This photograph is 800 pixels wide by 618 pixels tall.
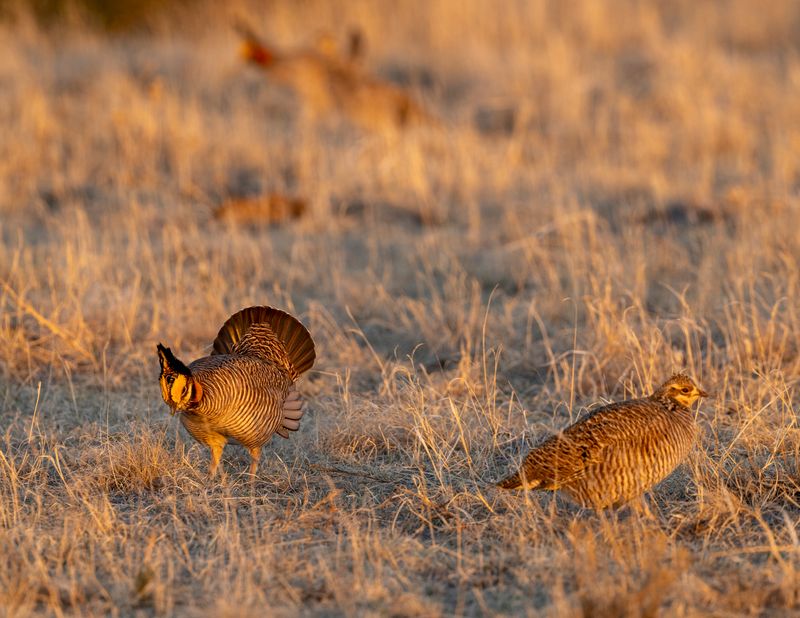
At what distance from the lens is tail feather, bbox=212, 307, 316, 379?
5105 millimetres

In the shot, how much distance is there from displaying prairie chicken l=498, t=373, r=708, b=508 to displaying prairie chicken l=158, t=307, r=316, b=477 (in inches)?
40.3

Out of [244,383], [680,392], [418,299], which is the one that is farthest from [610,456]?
[418,299]

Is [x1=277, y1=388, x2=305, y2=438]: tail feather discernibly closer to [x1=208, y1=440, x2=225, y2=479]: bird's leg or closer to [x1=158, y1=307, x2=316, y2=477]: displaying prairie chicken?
[x1=158, y1=307, x2=316, y2=477]: displaying prairie chicken

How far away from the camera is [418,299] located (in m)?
7.06

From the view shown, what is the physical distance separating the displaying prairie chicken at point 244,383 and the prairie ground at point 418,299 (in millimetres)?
172

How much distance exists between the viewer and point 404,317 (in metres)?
6.54

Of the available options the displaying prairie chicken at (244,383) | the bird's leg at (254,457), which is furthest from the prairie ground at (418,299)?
the displaying prairie chicken at (244,383)

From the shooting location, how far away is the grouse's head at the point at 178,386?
435cm

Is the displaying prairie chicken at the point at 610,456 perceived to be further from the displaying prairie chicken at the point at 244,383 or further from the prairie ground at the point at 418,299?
the displaying prairie chicken at the point at 244,383

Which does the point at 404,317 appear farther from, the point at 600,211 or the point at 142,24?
the point at 142,24

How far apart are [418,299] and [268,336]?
2.03 metres

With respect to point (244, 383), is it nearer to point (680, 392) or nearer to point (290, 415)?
→ point (290, 415)

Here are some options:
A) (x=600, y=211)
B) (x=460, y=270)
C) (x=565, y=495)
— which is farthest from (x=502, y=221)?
(x=565, y=495)

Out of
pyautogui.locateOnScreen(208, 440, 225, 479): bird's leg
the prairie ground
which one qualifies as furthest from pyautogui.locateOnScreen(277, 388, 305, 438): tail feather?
pyautogui.locateOnScreen(208, 440, 225, 479): bird's leg
